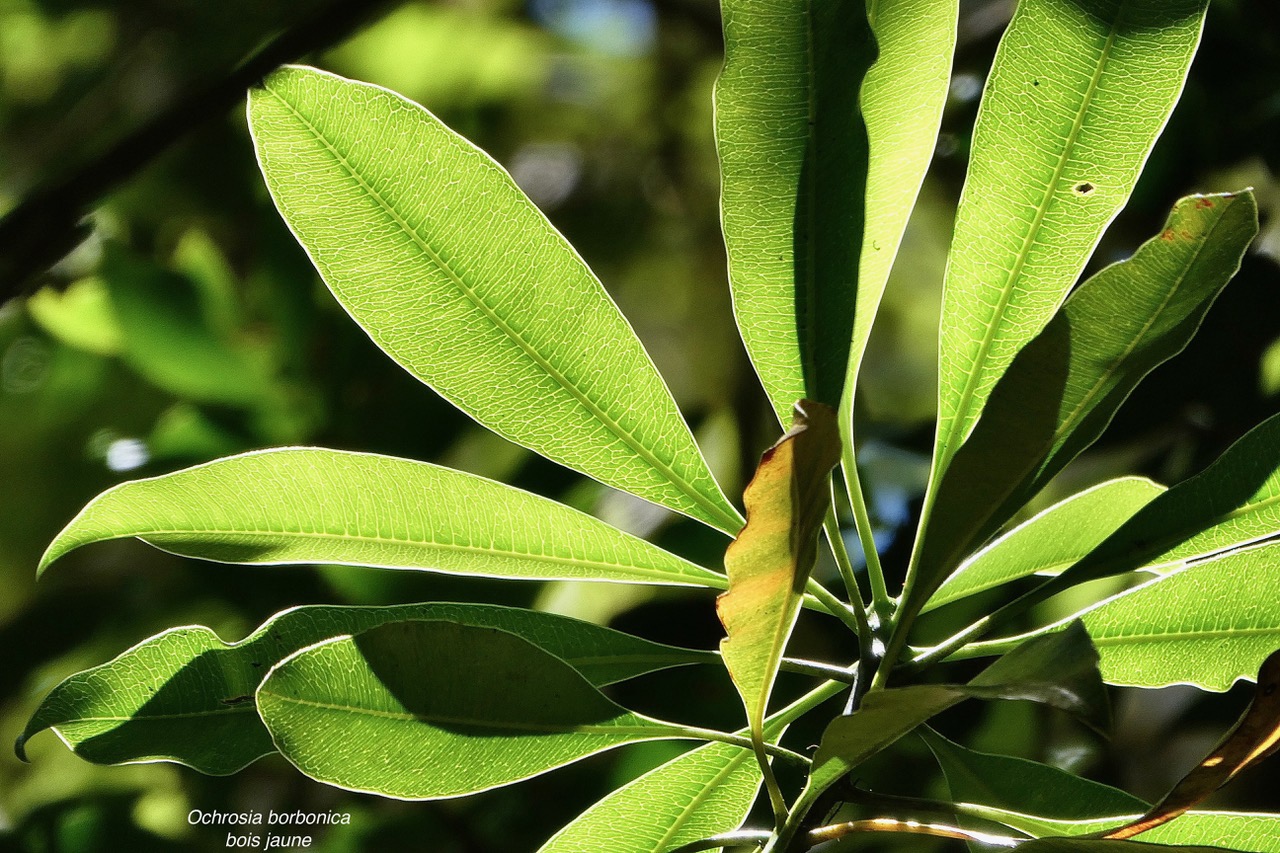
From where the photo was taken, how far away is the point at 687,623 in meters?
1.38

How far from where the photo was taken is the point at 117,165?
2.40ft

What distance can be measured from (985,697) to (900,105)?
37 centimetres

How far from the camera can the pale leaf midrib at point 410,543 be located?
2.41ft

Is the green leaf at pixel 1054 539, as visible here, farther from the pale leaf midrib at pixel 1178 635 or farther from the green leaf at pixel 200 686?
the green leaf at pixel 200 686

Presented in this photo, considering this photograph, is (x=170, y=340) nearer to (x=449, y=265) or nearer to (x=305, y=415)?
(x=305, y=415)

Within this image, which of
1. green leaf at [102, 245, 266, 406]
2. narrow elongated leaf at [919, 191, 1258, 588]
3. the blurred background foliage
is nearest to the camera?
narrow elongated leaf at [919, 191, 1258, 588]

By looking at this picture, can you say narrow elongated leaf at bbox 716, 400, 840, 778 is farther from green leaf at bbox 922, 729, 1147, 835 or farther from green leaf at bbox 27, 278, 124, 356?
green leaf at bbox 27, 278, 124, 356

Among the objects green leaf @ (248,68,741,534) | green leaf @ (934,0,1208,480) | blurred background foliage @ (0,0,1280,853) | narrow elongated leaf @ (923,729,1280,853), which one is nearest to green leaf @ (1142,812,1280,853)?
narrow elongated leaf @ (923,729,1280,853)

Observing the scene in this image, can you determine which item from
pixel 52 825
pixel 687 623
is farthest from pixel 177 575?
pixel 687 623

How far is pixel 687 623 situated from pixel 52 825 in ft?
2.75

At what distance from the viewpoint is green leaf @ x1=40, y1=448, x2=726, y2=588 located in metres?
0.72

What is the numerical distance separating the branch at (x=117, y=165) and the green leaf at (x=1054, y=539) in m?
0.57

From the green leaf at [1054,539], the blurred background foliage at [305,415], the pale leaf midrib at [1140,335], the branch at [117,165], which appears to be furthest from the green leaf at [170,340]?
the pale leaf midrib at [1140,335]

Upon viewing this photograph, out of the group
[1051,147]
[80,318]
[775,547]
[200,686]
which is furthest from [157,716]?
[80,318]
